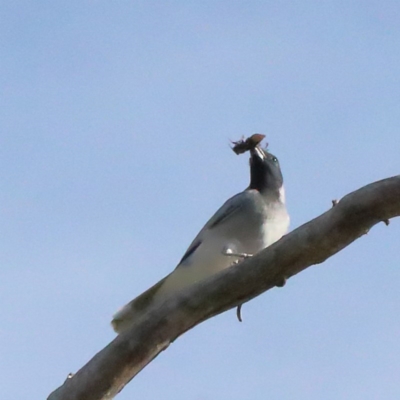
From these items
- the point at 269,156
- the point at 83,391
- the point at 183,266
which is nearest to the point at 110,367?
the point at 83,391

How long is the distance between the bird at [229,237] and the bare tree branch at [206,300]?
221 cm

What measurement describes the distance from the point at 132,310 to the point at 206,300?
77.1 inches

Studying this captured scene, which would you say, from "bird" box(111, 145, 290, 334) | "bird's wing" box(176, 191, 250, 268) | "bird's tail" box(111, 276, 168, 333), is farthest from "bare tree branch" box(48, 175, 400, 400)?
"bird's wing" box(176, 191, 250, 268)

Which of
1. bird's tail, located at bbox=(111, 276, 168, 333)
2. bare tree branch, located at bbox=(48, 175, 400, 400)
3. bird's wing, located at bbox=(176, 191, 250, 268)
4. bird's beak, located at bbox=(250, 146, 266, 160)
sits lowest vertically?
bare tree branch, located at bbox=(48, 175, 400, 400)

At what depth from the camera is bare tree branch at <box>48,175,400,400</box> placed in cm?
442

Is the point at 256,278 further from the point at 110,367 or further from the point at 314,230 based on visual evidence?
the point at 110,367

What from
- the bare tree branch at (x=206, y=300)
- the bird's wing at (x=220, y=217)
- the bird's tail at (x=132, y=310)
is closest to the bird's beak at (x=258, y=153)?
the bird's wing at (x=220, y=217)

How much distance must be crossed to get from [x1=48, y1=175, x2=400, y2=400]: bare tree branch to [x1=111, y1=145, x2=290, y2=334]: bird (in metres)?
2.21

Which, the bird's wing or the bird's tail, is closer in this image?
the bird's tail

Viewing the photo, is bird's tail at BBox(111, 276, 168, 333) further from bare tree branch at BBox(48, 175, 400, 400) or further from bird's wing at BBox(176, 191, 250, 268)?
bare tree branch at BBox(48, 175, 400, 400)

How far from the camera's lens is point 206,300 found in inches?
180

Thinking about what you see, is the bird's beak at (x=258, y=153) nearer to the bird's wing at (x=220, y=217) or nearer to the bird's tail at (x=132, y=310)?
the bird's wing at (x=220, y=217)

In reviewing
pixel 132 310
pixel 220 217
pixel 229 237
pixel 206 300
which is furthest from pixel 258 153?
pixel 206 300

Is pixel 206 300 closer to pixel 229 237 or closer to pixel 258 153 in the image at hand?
pixel 229 237
